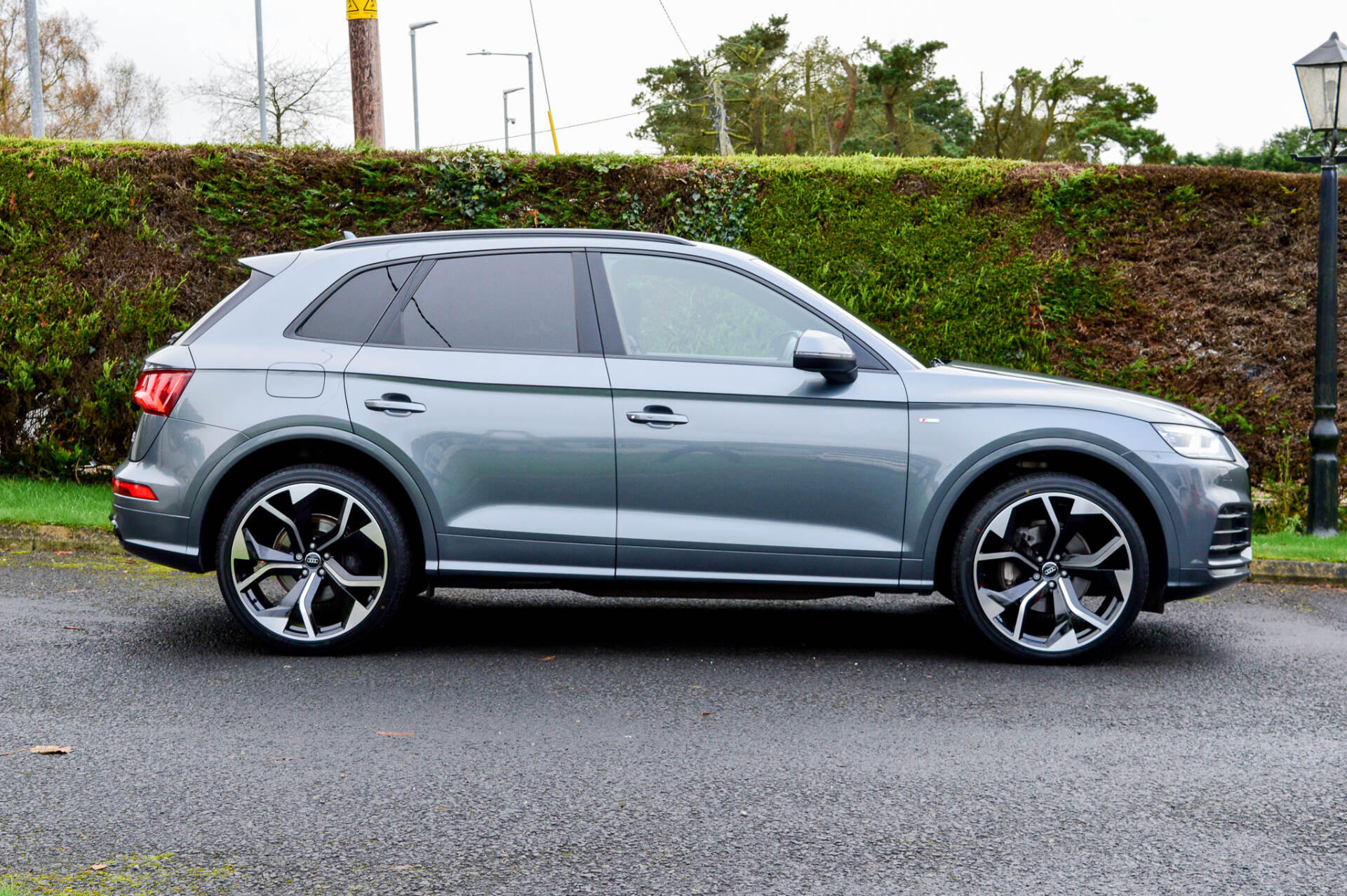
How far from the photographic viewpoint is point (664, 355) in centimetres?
524

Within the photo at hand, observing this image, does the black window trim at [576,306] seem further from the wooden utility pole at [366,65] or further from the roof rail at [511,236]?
the wooden utility pole at [366,65]

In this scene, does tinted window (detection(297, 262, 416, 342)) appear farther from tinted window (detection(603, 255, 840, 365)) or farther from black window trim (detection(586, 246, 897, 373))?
tinted window (detection(603, 255, 840, 365))

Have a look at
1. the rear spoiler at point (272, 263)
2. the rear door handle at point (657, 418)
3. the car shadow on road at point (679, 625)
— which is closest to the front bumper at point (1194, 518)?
the car shadow on road at point (679, 625)

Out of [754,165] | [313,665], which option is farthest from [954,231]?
[313,665]

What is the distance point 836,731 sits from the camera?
14.3 feet

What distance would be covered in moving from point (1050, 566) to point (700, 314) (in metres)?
1.88

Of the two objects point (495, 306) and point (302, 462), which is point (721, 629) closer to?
point (495, 306)

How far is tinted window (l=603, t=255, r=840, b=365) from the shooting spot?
5254 millimetres

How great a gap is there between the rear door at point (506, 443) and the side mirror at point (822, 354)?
83 centimetres

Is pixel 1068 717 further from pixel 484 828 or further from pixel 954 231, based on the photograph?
pixel 954 231

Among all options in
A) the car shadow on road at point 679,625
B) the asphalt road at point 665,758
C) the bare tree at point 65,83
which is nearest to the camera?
the asphalt road at point 665,758

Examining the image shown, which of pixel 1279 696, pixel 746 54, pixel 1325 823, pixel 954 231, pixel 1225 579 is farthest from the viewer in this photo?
pixel 746 54

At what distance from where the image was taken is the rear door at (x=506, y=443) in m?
5.14

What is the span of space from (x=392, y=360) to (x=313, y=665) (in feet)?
4.44
